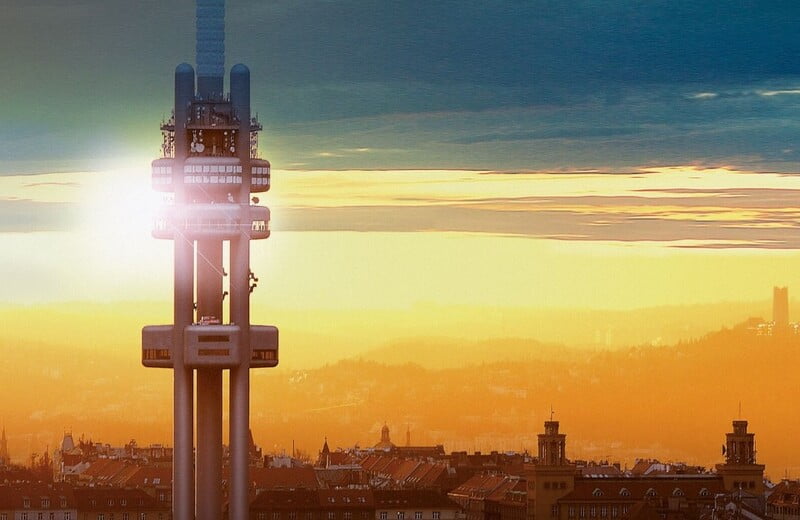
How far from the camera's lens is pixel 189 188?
132500 millimetres

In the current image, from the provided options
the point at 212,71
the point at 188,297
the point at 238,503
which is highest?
the point at 212,71

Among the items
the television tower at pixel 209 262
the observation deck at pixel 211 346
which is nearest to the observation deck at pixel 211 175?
the television tower at pixel 209 262

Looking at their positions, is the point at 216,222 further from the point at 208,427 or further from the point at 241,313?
the point at 208,427

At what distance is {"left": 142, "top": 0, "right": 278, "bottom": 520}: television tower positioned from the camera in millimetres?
130125

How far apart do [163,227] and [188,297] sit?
141 inches

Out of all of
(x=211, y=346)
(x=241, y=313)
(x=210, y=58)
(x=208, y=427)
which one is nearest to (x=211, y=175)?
(x=210, y=58)

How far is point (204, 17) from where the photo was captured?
131500 mm

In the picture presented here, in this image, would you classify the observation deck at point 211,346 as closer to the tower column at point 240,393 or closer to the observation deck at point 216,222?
the tower column at point 240,393

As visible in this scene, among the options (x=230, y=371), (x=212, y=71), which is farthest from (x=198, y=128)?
(x=230, y=371)

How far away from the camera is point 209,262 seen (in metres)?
132

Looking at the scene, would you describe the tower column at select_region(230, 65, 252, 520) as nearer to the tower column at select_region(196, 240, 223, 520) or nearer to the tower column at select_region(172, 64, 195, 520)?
the tower column at select_region(196, 240, 223, 520)

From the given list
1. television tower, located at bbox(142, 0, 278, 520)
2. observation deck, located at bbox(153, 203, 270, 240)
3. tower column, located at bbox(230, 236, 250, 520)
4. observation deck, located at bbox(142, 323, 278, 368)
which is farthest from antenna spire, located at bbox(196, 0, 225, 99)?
observation deck, located at bbox(142, 323, 278, 368)

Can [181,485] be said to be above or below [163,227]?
below

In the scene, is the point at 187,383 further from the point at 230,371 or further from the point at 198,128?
the point at 198,128
